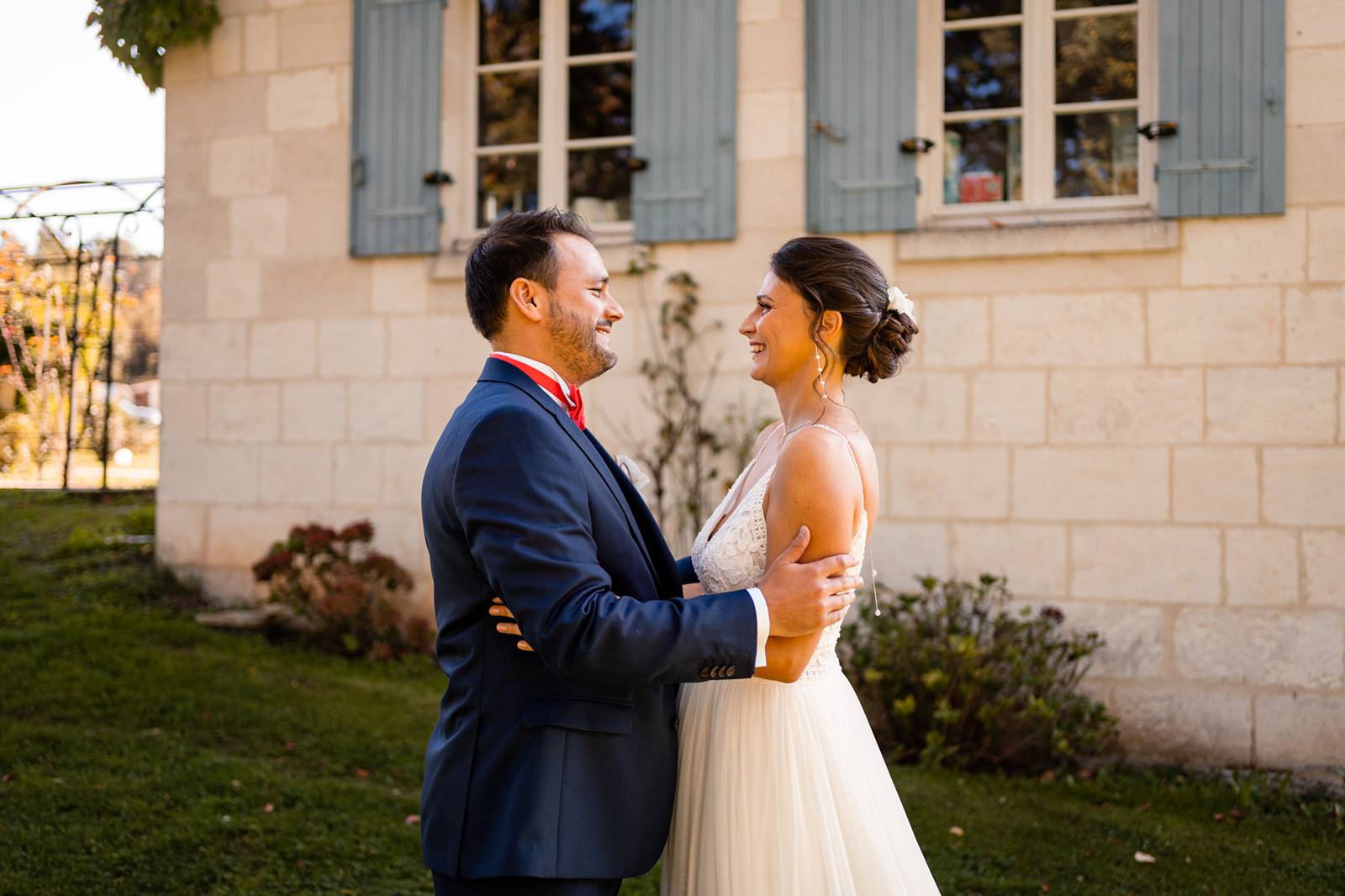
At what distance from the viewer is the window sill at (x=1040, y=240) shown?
17.3 feet

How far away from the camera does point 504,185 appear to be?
6.59m

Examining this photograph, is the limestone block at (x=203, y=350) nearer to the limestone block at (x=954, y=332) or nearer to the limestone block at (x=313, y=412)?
the limestone block at (x=313, y=412)

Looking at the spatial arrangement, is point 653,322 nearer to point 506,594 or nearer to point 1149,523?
point 1149,523

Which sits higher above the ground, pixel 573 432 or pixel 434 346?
pixel 434 346

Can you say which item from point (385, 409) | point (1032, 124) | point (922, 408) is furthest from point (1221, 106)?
point (385, 409)

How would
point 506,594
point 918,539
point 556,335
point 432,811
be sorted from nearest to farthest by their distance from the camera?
point 506,594 → point 432,811 → point 556,335 → point 918,539

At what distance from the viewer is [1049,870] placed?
384 centimetres

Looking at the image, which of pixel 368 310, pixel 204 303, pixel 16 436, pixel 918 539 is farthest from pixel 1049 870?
pixel 16 436

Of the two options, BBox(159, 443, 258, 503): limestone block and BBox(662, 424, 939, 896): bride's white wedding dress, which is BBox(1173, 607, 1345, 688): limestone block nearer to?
BBox(662, 424, 939, 896): bride's white wedding dress

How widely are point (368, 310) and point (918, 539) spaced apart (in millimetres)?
3417

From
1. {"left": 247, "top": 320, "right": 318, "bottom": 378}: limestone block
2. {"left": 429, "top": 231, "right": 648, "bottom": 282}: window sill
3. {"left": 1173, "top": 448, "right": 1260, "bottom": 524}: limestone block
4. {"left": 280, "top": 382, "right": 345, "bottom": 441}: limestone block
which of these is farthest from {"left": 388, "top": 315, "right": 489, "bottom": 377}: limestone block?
{"left": 1173, "top": 448, "right": 1260, "bottom": 524}: limestone block

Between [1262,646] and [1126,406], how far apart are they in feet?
4.11

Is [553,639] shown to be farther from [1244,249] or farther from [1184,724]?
[1244,249]

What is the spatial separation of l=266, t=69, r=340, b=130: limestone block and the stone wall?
19mm
